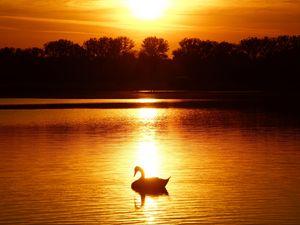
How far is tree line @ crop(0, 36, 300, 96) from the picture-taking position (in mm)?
94000

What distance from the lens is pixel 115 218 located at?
43.6ft

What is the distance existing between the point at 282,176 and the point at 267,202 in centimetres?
333

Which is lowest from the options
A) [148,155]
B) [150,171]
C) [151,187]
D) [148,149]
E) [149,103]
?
[151,187]

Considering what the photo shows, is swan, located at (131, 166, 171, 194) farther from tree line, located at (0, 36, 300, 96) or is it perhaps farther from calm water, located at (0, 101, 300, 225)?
tree line, located at (0, 36, 300, 96)

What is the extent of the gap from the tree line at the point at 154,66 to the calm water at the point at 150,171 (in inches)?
2370

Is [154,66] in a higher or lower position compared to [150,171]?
higher

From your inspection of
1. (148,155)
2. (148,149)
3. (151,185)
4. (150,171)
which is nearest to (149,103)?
(148,149)

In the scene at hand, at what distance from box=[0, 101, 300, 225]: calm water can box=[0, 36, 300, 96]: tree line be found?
198ft

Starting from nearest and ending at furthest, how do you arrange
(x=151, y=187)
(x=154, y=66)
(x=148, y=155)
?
1. (x=151, y=187)
2. (x=148, y=155)
3. (x=154, y=66)

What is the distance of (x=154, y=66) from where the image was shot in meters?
104

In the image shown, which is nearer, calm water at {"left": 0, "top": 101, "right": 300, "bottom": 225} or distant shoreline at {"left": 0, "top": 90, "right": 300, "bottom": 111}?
calm water at {"left": 0, "top": 101, "right": 300, "bottom": 225}

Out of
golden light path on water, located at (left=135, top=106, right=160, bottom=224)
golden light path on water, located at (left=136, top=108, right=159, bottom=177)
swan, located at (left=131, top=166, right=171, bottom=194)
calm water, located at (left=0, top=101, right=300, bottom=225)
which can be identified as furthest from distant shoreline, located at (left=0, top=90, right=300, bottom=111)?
swan, located at (left=131, top=166, right=171, bottom=194)

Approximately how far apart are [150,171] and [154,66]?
280 feet

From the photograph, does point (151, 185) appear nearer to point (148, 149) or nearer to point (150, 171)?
point (150, 171)
